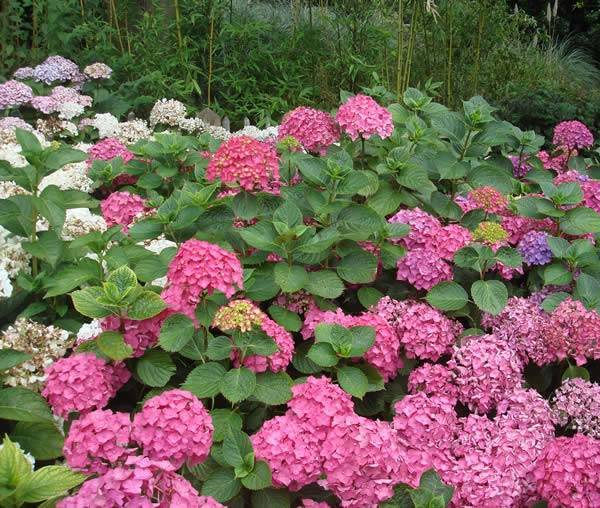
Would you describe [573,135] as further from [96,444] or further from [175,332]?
[96,444]

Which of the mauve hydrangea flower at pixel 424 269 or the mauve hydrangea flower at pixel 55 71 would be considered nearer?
the mauve hydrangea flower at pixel 424 269

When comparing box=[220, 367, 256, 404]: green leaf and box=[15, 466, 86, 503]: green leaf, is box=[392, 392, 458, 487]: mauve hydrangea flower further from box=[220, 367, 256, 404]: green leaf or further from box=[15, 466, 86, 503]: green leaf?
box=[15, 466, 86, 503]: green leaf

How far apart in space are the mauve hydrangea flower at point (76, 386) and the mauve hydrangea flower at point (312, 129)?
129 centimetres

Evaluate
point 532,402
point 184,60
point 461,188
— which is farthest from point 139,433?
point 184,60

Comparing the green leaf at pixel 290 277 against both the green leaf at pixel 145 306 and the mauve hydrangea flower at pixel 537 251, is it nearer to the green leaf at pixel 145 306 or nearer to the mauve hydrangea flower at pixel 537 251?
the green leaf at pixel 145 306

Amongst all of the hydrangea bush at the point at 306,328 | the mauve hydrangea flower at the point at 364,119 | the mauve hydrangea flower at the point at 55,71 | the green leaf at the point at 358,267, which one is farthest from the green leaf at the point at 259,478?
the mauve hydrangea flower at the point at 55,71

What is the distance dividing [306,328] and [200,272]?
443mm

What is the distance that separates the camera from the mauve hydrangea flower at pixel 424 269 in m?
2.18

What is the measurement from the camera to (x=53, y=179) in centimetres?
298

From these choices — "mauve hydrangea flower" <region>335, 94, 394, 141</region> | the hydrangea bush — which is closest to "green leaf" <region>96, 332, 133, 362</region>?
the hydrangea bush

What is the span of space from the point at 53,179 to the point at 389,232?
143cm

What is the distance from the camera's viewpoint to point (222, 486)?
1516 millimetres

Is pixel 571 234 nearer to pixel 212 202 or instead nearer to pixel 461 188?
pixel 461 188

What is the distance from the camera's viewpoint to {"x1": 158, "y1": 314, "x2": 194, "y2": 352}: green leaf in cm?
171
